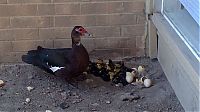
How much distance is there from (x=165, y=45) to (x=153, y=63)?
0.41m

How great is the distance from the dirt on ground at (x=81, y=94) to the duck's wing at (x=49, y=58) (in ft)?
0.54

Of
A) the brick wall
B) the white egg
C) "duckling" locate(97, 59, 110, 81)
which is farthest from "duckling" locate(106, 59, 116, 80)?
the white egg

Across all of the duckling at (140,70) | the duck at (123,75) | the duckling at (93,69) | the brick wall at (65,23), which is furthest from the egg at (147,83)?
the brick wall at (65,23)

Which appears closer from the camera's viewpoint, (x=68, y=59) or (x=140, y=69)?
(x=68, y=59)

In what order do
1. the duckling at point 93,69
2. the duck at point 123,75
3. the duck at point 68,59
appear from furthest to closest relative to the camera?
the duckling at point 93,69, the duck at point 123,75, the duck at point 68,59

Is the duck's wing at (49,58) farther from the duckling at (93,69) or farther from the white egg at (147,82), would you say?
the white egg at (147,82)

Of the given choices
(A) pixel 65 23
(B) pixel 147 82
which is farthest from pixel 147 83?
(A) pixel 65 23

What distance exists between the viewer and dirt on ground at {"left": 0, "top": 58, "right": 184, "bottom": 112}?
13.1ft

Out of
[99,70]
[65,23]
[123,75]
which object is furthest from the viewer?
[65,23]

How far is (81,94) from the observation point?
4.22m

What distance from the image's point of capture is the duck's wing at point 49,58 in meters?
4.26

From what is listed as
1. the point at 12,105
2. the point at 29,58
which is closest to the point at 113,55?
the point at 29,58

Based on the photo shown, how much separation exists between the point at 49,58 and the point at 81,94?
40cm

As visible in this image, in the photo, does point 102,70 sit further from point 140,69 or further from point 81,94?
point 81,94
